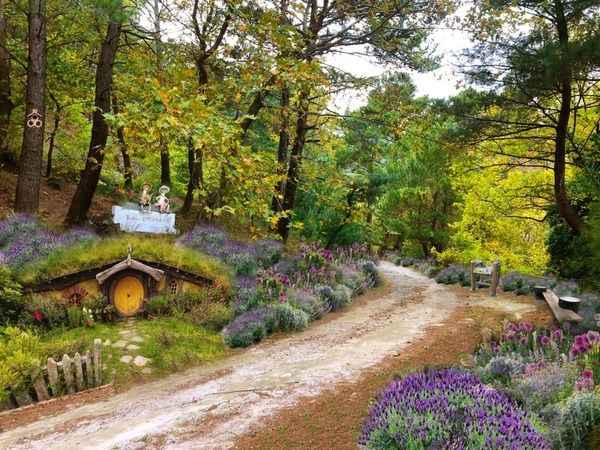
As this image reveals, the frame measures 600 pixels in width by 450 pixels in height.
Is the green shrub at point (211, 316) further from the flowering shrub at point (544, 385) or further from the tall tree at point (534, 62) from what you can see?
the tall tree at point (534, 62)

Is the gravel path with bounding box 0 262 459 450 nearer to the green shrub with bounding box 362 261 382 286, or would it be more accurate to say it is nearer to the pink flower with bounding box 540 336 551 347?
the pink flower with bounding box 540 336 551 347

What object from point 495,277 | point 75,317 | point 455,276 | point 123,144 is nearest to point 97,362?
point 75,317

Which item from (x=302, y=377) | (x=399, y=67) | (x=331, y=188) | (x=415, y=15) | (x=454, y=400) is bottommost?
(x=302, y=377)

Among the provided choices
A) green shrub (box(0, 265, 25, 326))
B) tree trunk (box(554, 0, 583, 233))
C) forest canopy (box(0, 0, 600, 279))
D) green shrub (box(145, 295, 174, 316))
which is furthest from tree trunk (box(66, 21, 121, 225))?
tree trunk (box(554, 0, 583, 233))

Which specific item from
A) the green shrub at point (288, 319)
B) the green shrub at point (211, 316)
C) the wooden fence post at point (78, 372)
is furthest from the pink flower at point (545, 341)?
the wooden fence post at point (78, 372)

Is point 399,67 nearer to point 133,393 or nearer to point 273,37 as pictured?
point 273,37

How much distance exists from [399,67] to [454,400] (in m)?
10.9

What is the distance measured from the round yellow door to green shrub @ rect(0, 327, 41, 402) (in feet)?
6.87

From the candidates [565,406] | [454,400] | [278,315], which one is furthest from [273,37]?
[565,406]

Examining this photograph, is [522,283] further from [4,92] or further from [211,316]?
[4,92]

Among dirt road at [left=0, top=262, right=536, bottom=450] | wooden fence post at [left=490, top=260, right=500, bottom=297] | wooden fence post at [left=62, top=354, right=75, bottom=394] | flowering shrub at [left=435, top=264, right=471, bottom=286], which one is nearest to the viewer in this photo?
dirt road at [left=0, top=262, right=536, bottom=450]

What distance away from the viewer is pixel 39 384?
6527 mm

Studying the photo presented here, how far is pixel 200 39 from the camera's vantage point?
12.1 m

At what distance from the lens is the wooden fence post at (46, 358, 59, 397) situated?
6.52m
